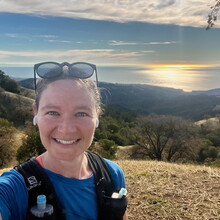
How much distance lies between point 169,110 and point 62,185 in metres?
140

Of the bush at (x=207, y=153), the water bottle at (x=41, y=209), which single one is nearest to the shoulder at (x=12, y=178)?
the water bottle at (x=41, y=209)

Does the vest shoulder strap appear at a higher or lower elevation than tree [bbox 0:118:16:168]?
higher

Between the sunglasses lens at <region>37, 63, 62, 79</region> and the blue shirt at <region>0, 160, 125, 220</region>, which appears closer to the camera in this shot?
the blue shirt at <region>0, 160, 125, 220</region>

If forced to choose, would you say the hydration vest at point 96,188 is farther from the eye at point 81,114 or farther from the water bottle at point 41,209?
the eye at point 81,114

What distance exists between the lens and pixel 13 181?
1.66 meters

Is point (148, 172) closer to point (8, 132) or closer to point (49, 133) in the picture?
point (49, 133)

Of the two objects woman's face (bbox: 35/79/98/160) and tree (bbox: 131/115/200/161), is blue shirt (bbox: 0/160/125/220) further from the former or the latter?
tree (bbox: 131/115/200/161)

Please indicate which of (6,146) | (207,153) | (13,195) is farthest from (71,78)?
(207,153)

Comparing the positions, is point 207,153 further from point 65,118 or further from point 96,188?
point 65,118

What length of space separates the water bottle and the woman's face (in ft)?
1.03

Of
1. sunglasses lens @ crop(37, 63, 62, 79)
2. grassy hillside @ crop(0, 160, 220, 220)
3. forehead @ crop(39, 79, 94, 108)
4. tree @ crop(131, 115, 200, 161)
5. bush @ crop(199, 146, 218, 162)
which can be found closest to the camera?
forehead @ crop(39, 79, 94, 108)

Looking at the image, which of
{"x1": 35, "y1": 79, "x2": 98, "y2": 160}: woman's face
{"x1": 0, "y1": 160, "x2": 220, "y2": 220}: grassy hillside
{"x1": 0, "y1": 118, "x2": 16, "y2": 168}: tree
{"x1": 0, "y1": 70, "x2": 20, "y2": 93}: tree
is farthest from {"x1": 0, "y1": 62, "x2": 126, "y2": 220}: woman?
{"x1": 0, "y1": 70, "x2": 20, "y2": 93}: tree

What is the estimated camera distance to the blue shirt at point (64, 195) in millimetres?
1601

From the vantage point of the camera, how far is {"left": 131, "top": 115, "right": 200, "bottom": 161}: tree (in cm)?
3325
